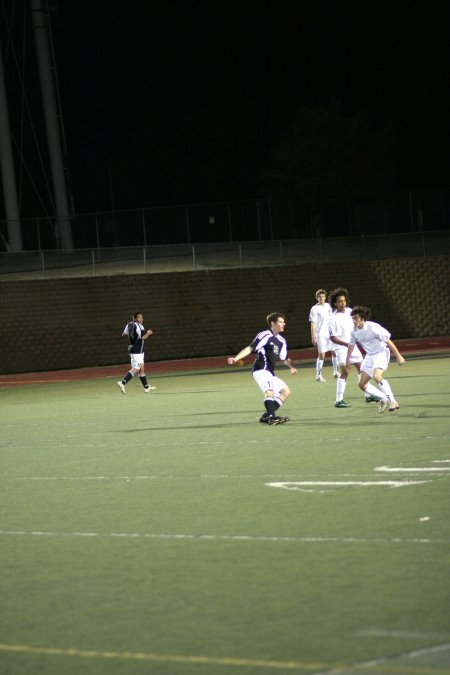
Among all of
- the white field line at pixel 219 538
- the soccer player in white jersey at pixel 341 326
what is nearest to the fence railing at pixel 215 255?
the soccer player in white jersey at pixel 341 326

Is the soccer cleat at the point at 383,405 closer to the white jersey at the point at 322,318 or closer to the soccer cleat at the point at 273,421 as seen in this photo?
the soccer cleat at the point at 273,421

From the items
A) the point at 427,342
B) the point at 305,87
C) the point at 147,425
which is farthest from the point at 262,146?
the point at 147,425

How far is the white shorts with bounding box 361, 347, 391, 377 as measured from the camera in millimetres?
19094

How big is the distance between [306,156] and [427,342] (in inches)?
1043

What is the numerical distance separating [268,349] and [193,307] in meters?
25.0

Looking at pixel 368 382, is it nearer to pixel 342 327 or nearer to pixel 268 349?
pixel 268 349

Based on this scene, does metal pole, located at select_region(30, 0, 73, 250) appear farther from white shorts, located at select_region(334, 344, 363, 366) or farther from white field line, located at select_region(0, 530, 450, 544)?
white field line, located at select_region(0, 530, 450, 544)

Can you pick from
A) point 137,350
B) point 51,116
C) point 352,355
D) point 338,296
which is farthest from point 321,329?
point 51,116

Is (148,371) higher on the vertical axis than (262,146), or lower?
lower

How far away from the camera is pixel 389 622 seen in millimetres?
6961

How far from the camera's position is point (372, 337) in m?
19.2

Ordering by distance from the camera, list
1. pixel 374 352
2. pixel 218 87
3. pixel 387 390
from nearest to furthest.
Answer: pixel 387 390, pixel 374 352, pixel 218 87

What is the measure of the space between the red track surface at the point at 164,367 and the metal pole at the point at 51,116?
8.44 m

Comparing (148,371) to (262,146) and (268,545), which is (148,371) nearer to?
(268,545)
